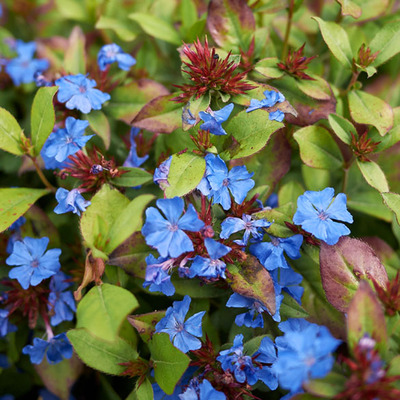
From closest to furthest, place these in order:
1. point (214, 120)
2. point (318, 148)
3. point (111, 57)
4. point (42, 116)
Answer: point (214, 120) < point (42, 116) < point (318, 148) < point (111, 57)

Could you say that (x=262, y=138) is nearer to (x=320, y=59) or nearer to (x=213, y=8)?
(x=213, y=8)

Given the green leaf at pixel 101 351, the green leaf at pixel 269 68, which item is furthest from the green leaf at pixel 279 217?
the green leaf at pixel 101 351

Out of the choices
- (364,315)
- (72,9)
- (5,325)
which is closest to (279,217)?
(364,315)

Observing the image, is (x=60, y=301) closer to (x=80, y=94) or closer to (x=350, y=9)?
(x=80, y=94)

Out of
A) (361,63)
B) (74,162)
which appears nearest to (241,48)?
(361,63)

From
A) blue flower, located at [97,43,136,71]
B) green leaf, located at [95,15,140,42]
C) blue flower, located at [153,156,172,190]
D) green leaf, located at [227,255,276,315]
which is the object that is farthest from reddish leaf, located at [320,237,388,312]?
green leaf, located at [95,15,140,42]

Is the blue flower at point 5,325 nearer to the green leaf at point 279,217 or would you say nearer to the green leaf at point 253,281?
the green leaf at point 253,281
